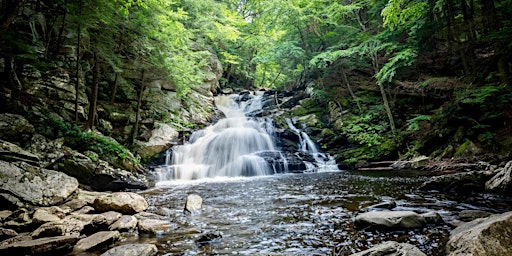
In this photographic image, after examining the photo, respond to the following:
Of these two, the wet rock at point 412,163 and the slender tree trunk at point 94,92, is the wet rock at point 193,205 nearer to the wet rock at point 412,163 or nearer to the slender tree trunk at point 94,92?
the slender tree trunk at point 94,92

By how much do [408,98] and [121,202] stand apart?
16.3m

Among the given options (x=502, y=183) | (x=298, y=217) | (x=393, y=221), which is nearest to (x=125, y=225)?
(x=298, y=217)

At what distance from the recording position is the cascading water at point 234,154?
13.3m

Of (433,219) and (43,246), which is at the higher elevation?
(43,246)

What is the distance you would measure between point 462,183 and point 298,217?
4.49 metres

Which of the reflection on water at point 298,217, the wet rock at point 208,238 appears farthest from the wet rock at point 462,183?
the wet rock at point 208,238

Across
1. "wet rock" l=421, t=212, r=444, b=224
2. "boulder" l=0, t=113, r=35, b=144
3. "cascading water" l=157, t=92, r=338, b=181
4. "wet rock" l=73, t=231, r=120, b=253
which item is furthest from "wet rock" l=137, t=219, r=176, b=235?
"cascading water" l=157, t=92, r=338, b=181

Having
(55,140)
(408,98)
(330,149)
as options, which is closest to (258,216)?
(55,140)

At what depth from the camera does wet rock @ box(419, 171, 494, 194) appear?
6300 millimetres

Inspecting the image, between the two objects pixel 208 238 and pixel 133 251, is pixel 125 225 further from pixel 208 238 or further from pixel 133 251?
pixel 208 238

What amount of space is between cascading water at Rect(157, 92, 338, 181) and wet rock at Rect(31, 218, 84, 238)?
24.2 ft

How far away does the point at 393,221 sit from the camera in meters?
4.12

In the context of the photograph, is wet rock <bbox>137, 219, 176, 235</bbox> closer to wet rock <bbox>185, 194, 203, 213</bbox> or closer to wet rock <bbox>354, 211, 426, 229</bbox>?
wet rock <bbox>185, 194, 203, 213</bbox>

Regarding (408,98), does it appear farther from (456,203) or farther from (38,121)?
(38,121)
